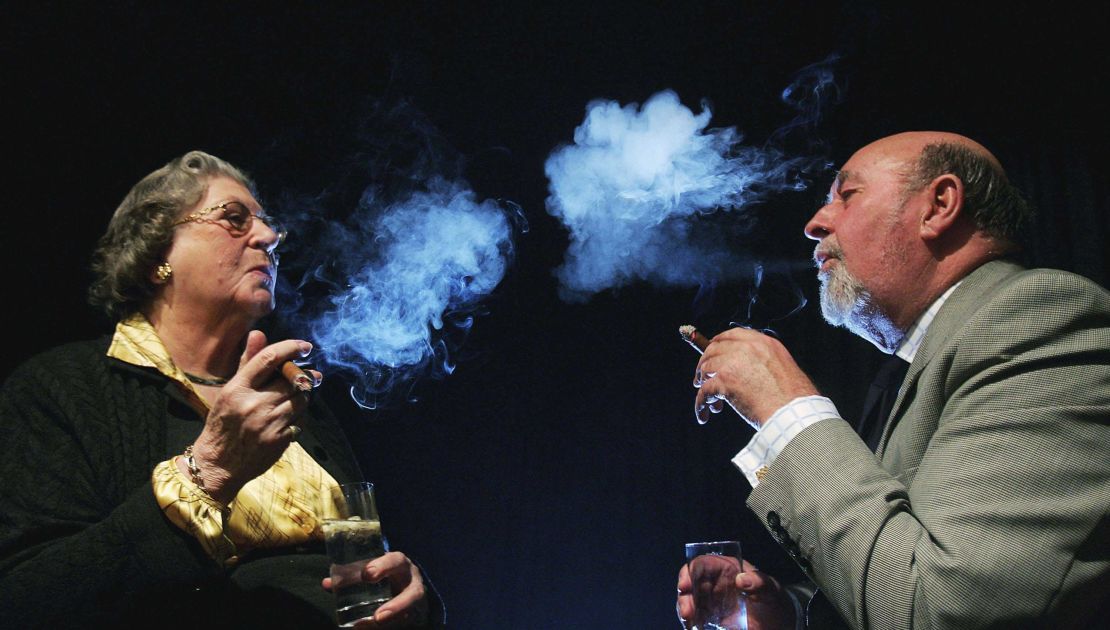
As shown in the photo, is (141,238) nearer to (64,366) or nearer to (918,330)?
(64,366)

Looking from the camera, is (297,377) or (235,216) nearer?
(297,377)

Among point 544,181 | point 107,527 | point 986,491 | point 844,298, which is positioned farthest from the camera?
point 544,181

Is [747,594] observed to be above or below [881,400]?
below

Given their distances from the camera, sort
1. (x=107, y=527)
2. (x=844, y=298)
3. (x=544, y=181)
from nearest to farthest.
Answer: (x=107, y=527)
(x=844, y=298)
(x=544, y=181)

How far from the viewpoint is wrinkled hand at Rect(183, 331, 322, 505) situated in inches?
68.3

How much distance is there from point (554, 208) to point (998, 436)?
254cm

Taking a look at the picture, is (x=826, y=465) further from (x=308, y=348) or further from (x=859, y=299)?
(x=308, y=348)

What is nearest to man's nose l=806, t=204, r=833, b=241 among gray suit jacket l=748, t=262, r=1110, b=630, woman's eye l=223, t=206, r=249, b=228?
gray suit jacket l=748, t=262, r=1110, b=630

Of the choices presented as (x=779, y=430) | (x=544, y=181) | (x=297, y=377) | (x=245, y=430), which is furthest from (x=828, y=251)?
(x=544, y=181)

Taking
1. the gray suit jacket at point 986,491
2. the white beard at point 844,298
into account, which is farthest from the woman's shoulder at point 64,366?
the white beard at point 844,298

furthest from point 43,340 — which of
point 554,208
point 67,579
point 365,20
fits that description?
point 554,208

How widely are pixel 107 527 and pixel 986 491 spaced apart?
169 cm

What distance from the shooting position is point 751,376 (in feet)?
6.08

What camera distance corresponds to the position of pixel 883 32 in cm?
368
